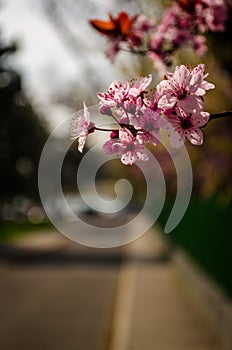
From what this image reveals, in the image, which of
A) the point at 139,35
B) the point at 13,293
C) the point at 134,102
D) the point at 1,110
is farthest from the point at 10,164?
the point at 134,102

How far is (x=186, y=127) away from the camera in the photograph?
8.85 feet

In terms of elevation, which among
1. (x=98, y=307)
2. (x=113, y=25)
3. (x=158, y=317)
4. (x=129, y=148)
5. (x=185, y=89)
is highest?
(x=98, y=307)

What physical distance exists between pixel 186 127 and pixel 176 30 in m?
2.81

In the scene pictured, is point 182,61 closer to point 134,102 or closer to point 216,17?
point 216,17

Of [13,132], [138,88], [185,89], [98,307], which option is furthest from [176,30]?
[13,132]

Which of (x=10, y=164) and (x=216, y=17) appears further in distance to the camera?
(x=10, y=164)

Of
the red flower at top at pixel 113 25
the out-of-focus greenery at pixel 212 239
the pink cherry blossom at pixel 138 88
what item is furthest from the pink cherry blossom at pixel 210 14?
the out-of-focus greenery at pixel 212 239

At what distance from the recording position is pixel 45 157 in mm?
68312

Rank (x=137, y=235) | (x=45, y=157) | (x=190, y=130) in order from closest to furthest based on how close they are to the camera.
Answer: (x=190, y=130) < (x=137, y=235) < (x=45, y=157)

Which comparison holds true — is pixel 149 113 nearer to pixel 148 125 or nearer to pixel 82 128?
pixel 148 125

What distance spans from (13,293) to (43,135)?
137 feet

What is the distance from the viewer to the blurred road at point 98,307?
9758 millimetres

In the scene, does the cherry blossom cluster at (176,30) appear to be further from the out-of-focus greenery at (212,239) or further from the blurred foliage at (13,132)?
the blurred foliage at (13,132)

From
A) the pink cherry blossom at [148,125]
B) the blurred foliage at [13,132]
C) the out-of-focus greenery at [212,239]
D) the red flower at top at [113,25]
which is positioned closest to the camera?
the pink cherry blossom at [148,125]
